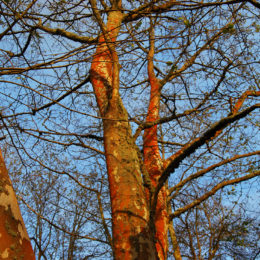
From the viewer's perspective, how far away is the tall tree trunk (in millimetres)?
2107

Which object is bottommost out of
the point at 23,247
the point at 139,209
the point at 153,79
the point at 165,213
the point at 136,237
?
the point at 23,247

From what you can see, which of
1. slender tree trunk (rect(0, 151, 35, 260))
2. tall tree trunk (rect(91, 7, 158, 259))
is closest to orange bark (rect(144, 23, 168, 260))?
tall tree trunk (rect(91, 7, 158, 259))

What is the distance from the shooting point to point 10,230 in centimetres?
130

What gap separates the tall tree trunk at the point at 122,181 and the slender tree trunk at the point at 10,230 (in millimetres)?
959

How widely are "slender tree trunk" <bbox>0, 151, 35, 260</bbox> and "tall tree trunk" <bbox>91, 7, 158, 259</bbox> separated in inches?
37.7

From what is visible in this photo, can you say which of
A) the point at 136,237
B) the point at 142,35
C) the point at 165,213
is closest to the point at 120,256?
the point at 136,237

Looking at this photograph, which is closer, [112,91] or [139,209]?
[139,209]

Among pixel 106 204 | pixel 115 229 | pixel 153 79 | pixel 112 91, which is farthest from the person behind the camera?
pixel 106 204

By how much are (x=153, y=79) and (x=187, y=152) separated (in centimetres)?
318

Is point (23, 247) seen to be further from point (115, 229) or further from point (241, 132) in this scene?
point (241, 132)

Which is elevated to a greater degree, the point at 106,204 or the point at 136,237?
the point at 106,204

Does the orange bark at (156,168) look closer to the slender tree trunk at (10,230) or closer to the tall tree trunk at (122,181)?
the tall tree trunk at (122,181)

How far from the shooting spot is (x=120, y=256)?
2092 millimetres

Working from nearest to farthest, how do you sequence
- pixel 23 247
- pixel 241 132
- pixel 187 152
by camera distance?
pixel 23 247, pixel 187 152, pixel 241 132
